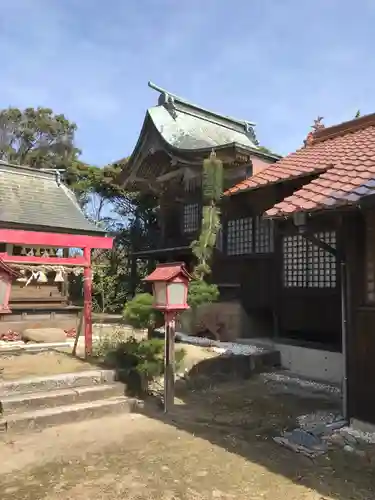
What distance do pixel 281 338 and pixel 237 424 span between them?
5.21 metres

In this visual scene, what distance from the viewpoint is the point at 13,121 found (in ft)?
124

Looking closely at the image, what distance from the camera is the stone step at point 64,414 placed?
639cm

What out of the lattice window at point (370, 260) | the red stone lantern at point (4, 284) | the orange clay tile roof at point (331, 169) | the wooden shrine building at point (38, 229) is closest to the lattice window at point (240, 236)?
the orange clay tile roof at point (331, 169)

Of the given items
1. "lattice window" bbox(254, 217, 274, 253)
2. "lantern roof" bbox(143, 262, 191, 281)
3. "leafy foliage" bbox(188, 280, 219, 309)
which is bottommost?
"leafy foliage" bbox(188, 280, 219, 309)

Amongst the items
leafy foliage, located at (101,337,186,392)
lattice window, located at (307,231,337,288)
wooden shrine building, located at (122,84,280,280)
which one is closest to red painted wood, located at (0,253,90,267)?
leafy foliage, located at (101,337,186,392)

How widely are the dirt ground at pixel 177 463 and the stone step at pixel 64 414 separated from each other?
0.21 m

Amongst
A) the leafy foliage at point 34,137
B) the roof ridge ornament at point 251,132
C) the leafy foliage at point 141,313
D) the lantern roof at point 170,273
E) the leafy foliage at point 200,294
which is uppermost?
the leafy foliage at point 34,137

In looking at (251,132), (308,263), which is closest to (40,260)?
(308,263)

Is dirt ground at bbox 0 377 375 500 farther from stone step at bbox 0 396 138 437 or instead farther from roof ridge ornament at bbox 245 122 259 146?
roof ridge ornament at bbox 245 122 259 146

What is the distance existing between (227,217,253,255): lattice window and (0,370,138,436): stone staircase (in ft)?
19.2

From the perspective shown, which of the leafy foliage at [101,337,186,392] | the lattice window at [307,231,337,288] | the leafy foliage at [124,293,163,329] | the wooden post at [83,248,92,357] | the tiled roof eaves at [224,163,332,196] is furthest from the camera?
the wooden post at [83,248,92,357]

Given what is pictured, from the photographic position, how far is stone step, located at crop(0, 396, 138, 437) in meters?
6.39

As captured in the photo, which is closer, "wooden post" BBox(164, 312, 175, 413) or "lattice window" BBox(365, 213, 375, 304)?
"lattice window" BBox(365, 213, 375, 304)

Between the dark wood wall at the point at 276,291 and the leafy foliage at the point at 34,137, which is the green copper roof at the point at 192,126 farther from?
the leafy foliage at the point at 34,137
